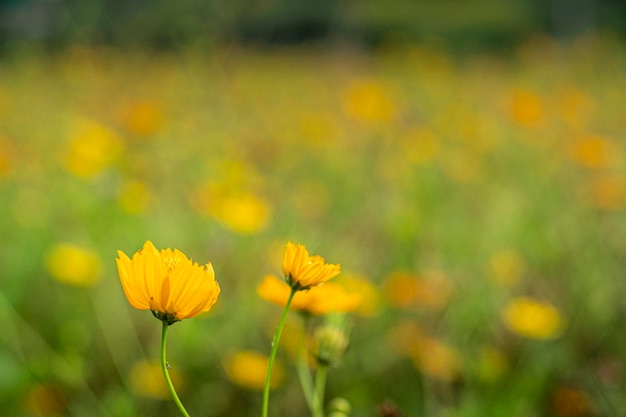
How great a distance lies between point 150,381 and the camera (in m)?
0.98

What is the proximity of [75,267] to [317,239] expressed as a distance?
1.69 ft

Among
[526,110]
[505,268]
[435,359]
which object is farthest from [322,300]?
[526,110]

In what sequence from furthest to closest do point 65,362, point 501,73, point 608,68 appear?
point 501,73 → point 608,68 → point 65,362

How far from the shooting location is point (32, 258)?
1346 mm

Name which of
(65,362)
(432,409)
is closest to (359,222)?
(432,409)

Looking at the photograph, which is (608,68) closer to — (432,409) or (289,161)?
(289,161)

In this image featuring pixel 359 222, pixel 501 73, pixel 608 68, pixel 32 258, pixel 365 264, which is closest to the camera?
pixel 32 258

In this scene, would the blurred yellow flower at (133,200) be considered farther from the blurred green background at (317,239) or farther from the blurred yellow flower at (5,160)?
the blurred yellow flower at (5,160)

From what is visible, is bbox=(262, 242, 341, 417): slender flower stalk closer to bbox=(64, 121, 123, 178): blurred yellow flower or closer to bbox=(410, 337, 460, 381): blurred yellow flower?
bbox=(410, 337, 460, 381): blurred yellow flower

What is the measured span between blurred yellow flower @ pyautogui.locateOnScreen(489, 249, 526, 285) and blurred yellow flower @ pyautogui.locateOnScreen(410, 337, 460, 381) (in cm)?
23

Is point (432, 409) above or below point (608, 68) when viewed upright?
below

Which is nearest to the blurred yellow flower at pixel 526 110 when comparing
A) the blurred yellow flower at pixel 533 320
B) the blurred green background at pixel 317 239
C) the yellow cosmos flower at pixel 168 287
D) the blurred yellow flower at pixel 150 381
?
the blurred green background at pixel 317 239

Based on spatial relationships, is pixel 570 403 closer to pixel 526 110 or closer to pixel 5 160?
pixel 526 110

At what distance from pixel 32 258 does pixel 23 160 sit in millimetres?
713
